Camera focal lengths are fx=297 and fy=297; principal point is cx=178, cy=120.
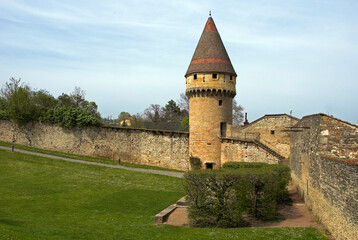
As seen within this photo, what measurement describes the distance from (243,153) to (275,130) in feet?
11.5

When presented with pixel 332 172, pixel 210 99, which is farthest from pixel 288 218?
pixel 210 99

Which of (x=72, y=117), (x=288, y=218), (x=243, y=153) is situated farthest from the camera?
(x=72, y=117)

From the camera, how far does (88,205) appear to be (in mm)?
15281

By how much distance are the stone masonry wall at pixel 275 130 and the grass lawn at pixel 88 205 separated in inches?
334

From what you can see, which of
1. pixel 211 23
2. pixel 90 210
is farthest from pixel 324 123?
pixel 211 23

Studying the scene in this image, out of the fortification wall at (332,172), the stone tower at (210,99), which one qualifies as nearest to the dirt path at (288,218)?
the fortification wall at (332,172)

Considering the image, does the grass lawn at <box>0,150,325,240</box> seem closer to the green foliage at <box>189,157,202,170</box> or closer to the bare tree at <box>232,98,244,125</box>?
the green foliage at <box>189,157,202,170</box>

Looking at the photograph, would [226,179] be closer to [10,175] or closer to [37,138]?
[10,175]

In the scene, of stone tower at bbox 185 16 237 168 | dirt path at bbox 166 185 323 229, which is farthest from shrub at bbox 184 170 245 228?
stone tower at bbox 185 16 237 168

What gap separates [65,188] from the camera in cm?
1872

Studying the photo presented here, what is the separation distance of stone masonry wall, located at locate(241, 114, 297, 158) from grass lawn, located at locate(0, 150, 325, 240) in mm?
8477

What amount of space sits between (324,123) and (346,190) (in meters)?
3.37

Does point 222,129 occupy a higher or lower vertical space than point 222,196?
higher

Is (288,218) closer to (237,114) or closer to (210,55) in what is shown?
(210,55)
